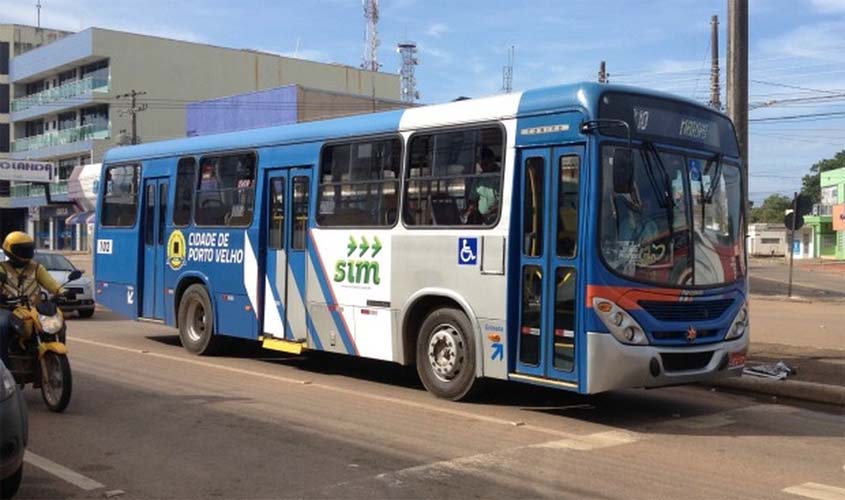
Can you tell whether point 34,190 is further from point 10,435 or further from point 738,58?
point 10,435

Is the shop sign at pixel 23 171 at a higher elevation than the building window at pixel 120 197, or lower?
higher

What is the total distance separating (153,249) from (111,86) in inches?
1897

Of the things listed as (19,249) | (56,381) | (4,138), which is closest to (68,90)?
(4,138)

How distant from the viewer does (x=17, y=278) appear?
316 inches

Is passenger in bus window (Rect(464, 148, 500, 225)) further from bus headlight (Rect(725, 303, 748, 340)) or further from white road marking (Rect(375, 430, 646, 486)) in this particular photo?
bus headlight (Rect(725, 303, 748, 340))

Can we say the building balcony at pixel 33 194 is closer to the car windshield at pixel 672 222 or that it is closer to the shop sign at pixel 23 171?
the shop sign at pixel 23 171

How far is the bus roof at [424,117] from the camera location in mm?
7785

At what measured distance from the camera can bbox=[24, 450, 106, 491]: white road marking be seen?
5.68 m

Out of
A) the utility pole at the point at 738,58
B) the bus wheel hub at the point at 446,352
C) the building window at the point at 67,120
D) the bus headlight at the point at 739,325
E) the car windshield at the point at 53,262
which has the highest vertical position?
the building window at the point at 67,120

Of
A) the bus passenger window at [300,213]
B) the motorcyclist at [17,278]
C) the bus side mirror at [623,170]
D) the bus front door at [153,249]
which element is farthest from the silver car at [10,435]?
the bus front door at [153,249]

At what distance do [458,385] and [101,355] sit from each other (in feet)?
20.2

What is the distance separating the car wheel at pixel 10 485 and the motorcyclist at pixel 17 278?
2901 millimetres

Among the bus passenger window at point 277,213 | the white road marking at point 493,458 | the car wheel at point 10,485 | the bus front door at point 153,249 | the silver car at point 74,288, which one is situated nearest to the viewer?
the car wheel at point 10,485

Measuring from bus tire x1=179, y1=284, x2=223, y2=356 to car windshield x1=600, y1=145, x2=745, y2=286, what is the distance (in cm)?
674
